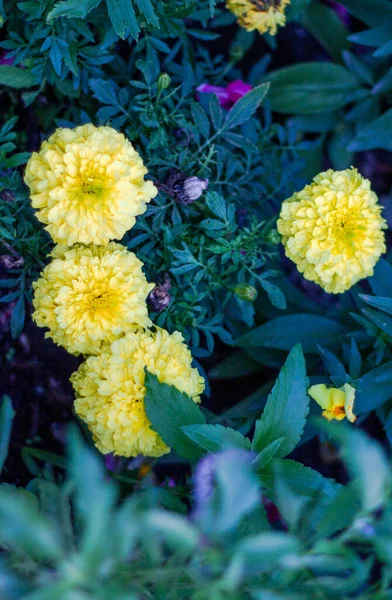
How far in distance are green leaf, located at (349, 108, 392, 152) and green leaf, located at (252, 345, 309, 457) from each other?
0.83 m

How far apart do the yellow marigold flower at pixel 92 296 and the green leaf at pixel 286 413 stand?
0.29 metres

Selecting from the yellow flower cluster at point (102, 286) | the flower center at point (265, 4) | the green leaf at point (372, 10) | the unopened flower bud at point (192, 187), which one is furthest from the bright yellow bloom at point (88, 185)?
the green leaf at point (372, 10)

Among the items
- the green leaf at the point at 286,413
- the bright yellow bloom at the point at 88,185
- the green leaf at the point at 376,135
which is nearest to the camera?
the bright yellow bloom at the point at 88,185

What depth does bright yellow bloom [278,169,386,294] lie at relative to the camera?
123cm

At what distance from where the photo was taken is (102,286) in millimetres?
1126

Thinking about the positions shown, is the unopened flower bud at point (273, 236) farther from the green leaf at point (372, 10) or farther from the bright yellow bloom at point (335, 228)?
the green leaf at point (372, 10)

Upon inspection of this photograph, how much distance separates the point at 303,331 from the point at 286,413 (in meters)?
0.36

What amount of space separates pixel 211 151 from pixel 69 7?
1.37ft

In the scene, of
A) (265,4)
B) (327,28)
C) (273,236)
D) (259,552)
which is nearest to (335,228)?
(273,236)

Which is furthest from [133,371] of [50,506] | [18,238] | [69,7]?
[69,7]

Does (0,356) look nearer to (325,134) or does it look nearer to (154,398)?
(154,398)

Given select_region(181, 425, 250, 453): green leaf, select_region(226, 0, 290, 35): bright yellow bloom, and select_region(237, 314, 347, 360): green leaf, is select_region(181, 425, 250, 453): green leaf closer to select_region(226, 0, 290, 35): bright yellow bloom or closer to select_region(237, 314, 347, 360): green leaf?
select_region(237, 314, 347, 360): green leaf

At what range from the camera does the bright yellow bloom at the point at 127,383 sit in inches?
44.9

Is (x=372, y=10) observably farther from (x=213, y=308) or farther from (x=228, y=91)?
(x=213, y=308)
